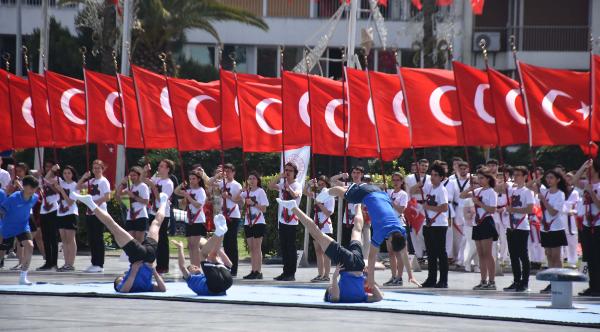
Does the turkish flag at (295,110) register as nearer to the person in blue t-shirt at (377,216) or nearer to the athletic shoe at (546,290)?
the person in blue t-shirt at (377,216)

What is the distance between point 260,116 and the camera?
21516mm

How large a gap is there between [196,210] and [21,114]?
4576 millimetres

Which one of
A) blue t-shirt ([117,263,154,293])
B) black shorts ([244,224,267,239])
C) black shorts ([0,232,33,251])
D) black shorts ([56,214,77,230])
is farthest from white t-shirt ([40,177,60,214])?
blue t-shirt ([117,263,154,293])

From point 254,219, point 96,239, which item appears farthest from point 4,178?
point 254,219

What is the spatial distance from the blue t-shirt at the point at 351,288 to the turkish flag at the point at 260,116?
5.91 m

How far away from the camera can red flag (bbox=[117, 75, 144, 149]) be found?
21875 mm

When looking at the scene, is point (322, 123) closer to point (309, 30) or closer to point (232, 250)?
point (232, 250)

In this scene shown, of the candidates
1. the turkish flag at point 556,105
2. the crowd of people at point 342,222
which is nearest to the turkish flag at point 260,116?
the crowd of people at point 342,222

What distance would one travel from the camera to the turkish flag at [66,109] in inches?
873

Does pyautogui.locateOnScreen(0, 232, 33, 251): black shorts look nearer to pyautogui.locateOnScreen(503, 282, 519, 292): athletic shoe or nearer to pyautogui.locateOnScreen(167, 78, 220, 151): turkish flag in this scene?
pyautogui.locateOnScreen(167, 78, 220, 151): turkish flag

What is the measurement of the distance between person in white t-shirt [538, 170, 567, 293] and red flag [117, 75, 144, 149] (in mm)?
7254

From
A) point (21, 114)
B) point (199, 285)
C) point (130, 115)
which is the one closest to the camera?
point (199, 285)

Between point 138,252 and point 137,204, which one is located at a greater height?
point 137,204

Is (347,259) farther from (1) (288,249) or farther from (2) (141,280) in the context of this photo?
(1) (288,249)
